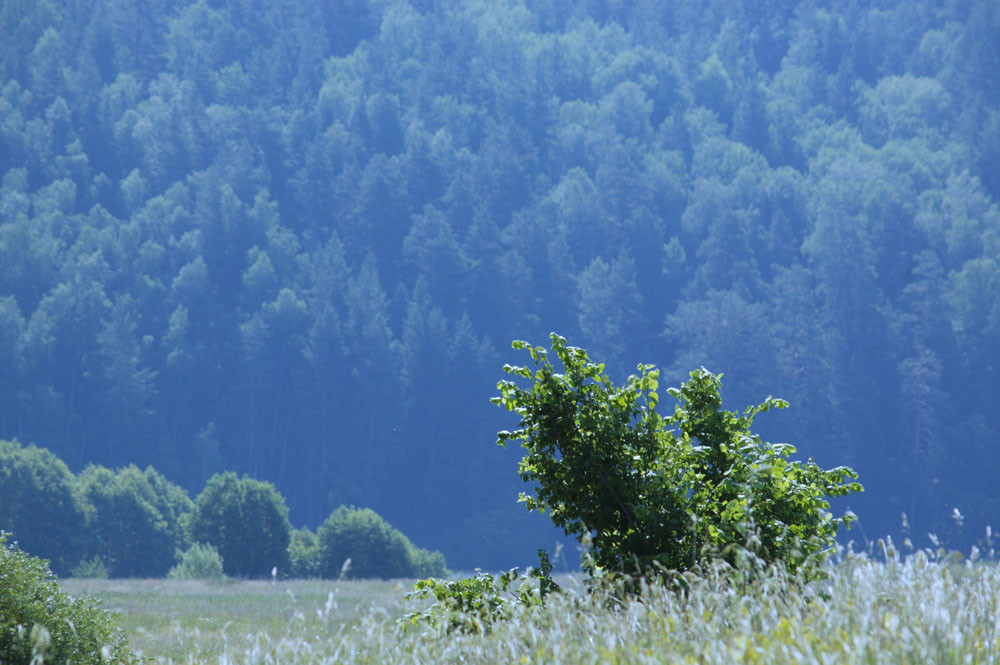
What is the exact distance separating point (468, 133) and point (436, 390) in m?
62.6

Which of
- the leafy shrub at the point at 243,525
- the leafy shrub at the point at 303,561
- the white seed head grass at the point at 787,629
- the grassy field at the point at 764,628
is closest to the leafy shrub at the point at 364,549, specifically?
the leafy shrub at the point at 303,561

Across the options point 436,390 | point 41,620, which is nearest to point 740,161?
point 436,390

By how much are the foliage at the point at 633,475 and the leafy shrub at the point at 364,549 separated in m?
56.9

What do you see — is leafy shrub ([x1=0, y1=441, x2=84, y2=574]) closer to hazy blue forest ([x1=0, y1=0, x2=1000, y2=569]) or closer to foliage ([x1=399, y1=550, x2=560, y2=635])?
hazy blue forest ([x1=0, y1=0, x2=1000, y2=569])

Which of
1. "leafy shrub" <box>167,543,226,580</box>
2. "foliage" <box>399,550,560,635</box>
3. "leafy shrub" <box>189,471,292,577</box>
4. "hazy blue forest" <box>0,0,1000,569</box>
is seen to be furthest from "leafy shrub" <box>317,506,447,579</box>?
"foliage" <box>399,550,560,635</box>

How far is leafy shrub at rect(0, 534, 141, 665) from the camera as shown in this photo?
30.7 ft

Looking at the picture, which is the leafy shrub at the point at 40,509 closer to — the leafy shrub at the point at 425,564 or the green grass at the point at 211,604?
the leafy shrub at the point at 425,564

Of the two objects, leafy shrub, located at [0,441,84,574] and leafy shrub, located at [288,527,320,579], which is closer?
leafy shrub, located at [288,527,320,579]

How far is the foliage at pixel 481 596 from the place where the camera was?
24.2 ft

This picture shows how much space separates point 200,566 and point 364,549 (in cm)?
1048

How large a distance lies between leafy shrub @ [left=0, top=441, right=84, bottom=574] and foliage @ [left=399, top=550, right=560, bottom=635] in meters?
79.2

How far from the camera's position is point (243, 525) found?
216 ft

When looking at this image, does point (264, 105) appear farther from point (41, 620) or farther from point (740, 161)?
point (41, 620)

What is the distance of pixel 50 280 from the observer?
152 metres
